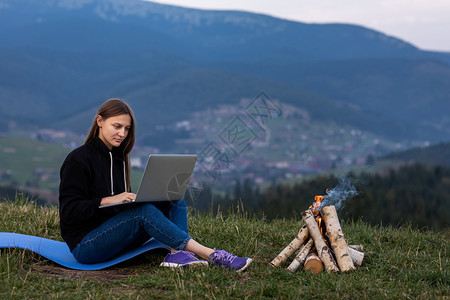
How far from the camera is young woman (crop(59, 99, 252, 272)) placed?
461cm

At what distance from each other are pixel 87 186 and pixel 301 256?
6.52ft

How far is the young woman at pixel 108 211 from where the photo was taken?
4609 mm

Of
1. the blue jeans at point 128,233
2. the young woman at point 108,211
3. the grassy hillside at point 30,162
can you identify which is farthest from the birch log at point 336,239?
the grassy hillside at point 30,162

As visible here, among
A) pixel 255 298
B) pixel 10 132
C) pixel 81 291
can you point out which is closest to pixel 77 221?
pixel 81 291

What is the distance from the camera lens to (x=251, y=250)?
555cm

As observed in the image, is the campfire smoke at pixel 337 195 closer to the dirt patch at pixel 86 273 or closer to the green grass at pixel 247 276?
the green grass at pixel 247 276

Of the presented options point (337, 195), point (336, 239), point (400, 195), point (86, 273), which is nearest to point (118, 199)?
point (86, 273)

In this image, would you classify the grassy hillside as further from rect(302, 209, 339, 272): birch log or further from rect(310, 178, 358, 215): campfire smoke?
rect(302, 209, 339, 272): birch log

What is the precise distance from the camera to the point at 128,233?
470 centimetres

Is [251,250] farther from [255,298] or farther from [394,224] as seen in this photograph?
[394,224]

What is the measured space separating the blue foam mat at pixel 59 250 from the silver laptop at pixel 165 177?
0.53 meters

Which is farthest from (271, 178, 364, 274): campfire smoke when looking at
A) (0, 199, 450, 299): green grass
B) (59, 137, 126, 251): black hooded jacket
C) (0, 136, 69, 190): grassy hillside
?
(0, 136, 69, 190): grassy hillside

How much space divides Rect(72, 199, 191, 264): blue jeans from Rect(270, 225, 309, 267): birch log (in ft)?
2.91

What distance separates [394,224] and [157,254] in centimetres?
340
